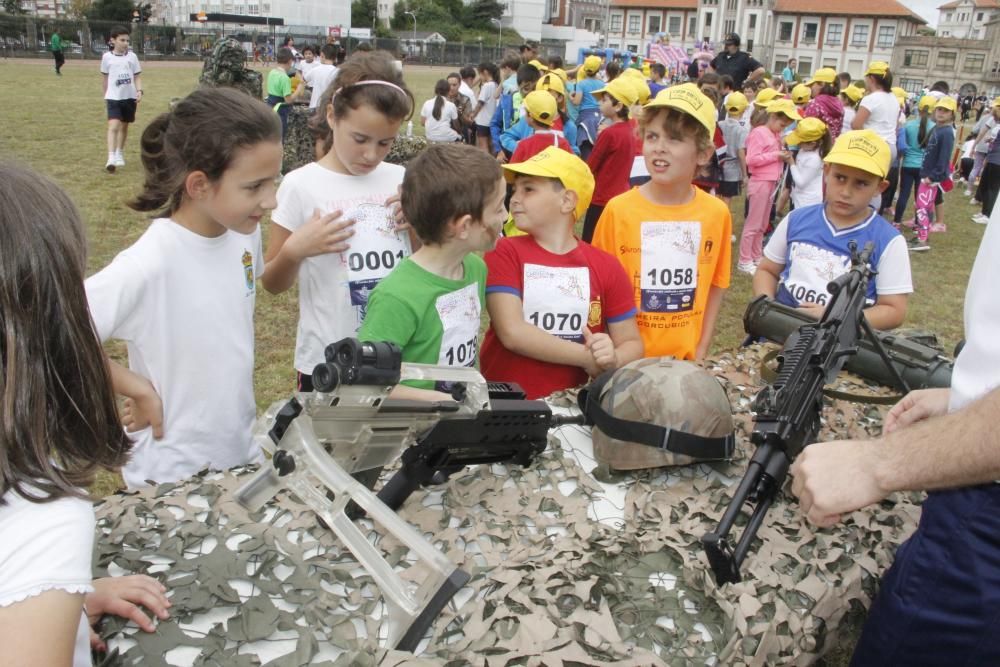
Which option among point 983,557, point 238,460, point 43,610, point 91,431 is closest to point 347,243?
point 238,460

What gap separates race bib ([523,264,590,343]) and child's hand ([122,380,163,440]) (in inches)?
47.4

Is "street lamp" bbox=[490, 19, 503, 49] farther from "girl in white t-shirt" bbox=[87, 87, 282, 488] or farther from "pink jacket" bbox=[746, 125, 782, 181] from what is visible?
"girl in white t-shirt" bbox=[87, 87, 282, 488]

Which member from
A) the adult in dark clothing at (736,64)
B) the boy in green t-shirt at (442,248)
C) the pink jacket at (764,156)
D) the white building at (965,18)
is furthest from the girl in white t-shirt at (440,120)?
the white building at (965,18)

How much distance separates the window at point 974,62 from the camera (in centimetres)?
7661

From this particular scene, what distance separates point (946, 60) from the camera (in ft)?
256

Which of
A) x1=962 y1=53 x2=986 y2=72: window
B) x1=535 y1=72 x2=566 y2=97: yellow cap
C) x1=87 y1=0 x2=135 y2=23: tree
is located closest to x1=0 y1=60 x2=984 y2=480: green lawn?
x1=535 y1=72 x2=566 y2=97: yellow cap

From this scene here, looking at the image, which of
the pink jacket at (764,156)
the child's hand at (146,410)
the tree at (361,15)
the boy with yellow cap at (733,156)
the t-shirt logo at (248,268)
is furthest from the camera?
the tree at (361,15)

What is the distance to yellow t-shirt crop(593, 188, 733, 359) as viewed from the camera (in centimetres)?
307

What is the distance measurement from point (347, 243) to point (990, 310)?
1.93m

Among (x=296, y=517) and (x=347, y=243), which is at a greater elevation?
(x=347, y=243)

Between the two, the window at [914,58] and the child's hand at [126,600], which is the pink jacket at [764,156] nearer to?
the child's hand at [126,600]

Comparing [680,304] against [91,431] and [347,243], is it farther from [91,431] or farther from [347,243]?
[91,431]

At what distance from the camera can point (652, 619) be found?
154cm

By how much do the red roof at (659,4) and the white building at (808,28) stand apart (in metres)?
0.13
